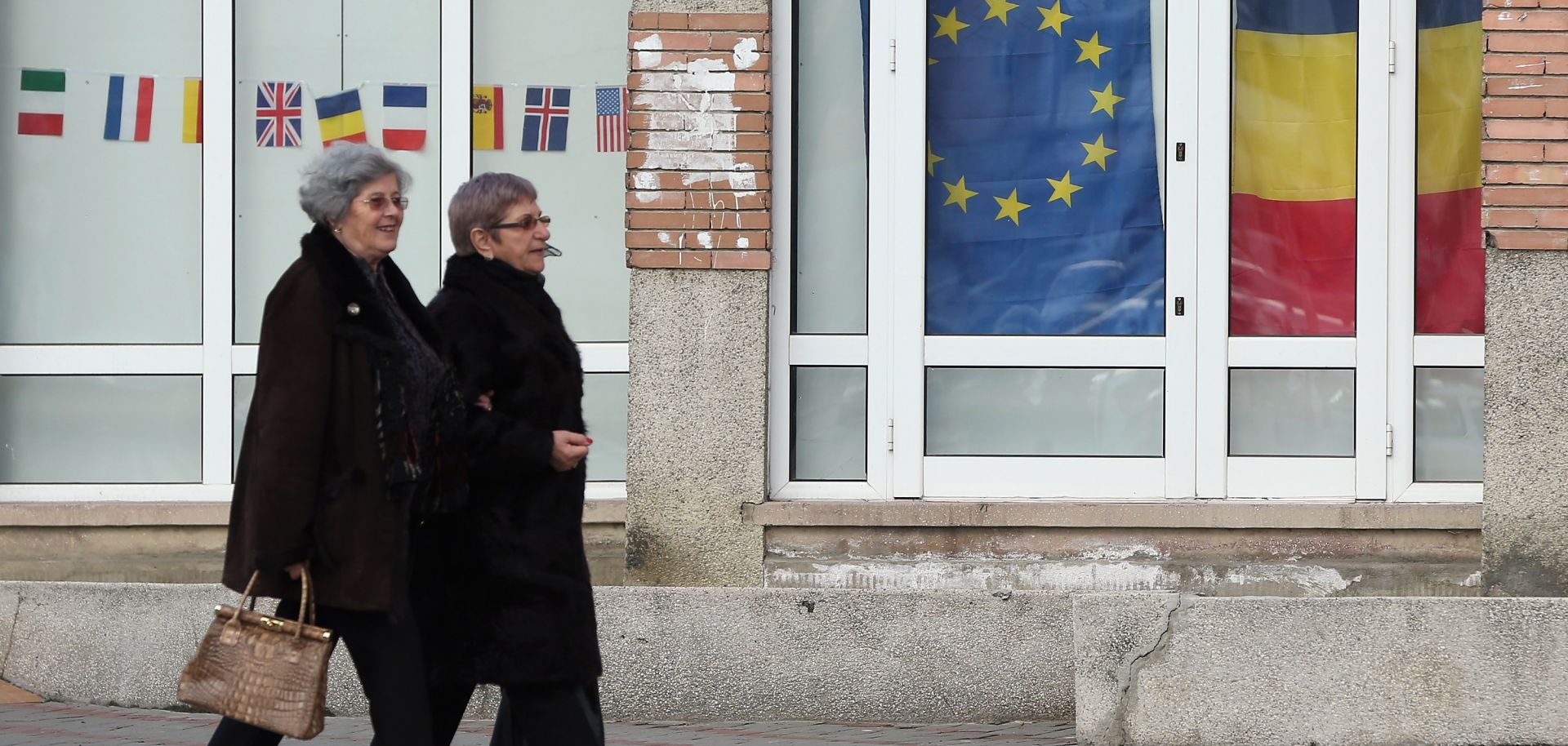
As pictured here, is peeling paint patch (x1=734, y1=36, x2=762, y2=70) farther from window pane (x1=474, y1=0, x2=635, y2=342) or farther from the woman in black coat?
the woman in black coat

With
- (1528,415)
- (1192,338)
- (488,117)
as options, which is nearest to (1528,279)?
(1528,415)

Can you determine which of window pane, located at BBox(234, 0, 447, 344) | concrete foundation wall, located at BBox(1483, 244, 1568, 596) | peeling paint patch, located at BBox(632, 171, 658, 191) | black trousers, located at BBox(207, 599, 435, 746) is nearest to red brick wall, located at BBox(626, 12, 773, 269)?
peeling paint patch, located at BBox(632, 171, 658, 191)

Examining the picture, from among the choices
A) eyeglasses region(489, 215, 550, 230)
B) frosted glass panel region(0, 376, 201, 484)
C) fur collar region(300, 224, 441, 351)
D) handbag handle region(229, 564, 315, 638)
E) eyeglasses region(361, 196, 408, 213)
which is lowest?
handbag handle region(229, 564, 315, 638)

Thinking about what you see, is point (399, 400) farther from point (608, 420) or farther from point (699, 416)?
point (608, 420)

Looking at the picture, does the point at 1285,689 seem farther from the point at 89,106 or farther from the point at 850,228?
the point at 89,106

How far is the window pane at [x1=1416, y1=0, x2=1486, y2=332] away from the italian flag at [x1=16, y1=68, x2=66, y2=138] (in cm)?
580

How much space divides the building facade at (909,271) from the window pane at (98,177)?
0.05ft

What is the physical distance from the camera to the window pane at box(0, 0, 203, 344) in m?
8.27

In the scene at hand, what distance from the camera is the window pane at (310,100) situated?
8.17 m

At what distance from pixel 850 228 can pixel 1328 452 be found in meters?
2.19

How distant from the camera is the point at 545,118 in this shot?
26.7 feet

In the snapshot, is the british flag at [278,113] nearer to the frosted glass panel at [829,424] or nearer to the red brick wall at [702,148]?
the red brick wall at [702,148]

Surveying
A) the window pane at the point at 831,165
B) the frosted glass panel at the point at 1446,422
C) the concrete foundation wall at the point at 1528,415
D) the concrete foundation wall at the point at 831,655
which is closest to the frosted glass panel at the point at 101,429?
the concrete foundation wall at the point at 831,655

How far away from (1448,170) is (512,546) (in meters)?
4.81
